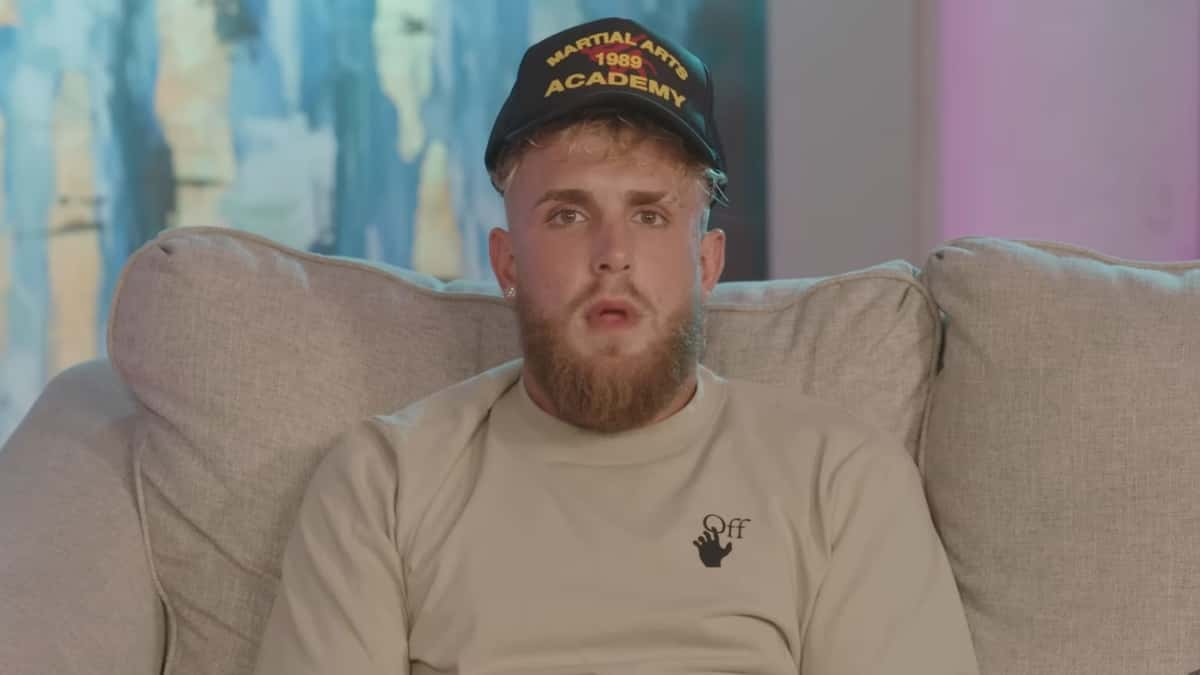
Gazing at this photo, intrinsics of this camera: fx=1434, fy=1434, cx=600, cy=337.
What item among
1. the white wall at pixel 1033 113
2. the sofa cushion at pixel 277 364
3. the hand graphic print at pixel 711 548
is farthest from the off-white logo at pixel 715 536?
the white wall at pixel 1033 113

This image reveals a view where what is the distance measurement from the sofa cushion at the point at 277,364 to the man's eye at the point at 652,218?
0.25 meters

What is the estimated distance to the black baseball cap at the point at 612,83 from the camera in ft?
5.02

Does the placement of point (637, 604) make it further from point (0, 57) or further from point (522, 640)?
point (0, 57)

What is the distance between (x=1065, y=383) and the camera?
1.56 metres

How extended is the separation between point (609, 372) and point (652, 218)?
0.18 metres

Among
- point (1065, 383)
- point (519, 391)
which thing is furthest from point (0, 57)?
point (1065, 383)

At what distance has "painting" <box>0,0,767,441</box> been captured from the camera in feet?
10.2

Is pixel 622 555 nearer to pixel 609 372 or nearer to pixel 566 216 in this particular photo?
pixel 609 372

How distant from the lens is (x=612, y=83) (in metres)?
1.53

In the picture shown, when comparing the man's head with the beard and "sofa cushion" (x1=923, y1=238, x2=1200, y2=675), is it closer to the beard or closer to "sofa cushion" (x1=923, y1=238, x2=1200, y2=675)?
the beard

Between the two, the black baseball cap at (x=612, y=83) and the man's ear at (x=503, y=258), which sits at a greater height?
the black baseball cap at (x=612, y=83)

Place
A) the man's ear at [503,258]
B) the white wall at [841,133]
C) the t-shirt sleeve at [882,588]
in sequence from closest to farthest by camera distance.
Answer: the t-shirt sleeve at [882,588] → the man's ear at [503,258] → the white wall at [841,133]

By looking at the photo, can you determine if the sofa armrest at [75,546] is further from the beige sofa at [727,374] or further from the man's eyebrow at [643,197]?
the man's eyebrow at [643,197]

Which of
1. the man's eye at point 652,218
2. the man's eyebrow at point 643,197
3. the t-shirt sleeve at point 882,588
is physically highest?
the man's eyebrow at point 643,197
